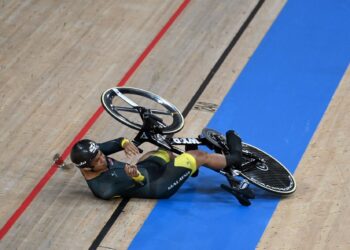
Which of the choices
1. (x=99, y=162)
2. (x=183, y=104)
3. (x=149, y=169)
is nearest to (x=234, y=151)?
(x=149, y=169)

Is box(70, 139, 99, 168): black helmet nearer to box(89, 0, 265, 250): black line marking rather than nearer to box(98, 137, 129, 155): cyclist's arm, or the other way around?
box(98, 137, 129, 155): cyclist's arm

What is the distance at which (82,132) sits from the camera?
791cm

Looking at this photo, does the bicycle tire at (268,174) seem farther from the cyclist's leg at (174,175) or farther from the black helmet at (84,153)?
the black helmet at (84,153)

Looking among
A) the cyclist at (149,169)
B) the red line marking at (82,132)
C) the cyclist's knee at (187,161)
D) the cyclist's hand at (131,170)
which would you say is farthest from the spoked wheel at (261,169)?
the red line marking at (82,132)

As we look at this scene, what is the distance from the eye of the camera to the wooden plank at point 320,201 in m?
6.47

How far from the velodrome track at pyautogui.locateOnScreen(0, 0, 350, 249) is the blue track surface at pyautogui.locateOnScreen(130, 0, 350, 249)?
0.01 meters

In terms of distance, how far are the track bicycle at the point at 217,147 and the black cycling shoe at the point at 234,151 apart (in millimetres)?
67

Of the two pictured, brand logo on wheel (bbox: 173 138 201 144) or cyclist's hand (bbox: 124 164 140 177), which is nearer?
cyclist's hand (bbox: 124 164 140 177)

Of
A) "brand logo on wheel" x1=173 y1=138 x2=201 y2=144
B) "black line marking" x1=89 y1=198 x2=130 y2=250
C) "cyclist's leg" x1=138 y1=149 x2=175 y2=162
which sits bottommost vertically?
"black line marking" x1=89 y1=198 x2=130 y2=250

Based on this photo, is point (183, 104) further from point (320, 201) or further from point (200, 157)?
point (320, 201)

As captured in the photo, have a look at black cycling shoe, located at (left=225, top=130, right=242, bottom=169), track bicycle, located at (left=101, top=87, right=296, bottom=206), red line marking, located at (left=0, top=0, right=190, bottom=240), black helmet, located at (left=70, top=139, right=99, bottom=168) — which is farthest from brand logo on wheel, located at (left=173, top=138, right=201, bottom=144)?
red line marking, located at (left=0, top=0, right=190, bottom=240)

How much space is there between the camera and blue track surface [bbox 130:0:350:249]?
6.67 m

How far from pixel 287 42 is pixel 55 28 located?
3037 millimetres

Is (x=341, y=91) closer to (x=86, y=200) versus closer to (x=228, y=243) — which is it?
(x=228, y=243)
